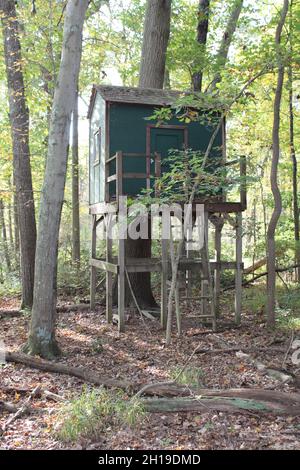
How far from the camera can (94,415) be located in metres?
5.20

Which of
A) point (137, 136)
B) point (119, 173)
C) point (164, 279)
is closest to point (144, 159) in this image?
point (137, 136)

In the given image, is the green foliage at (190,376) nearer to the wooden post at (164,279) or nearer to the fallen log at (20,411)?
the fallen log at (20,411)

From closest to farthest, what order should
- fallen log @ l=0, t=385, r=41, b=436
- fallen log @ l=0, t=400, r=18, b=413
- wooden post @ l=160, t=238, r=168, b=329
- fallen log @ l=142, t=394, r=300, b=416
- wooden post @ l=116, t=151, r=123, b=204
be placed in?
fallen log @ l=0, t=385, r=41, b=436 → fallen log @ l=142, t=394, r=300, b=416 → fallen log @ l=0, t=400, r=18, b=413 → wooden post @ l=116, t=151, r=123, b=204 → wooden post @ l=160, t=238, r=168, b=329

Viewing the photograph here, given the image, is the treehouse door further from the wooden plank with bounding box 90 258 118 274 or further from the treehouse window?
the wooden plank with bounding box 90 258 118 274

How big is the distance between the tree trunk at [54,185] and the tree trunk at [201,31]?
867cm

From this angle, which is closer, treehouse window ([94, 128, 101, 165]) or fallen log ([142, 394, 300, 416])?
fallen log ([142, 394, 300, 416])

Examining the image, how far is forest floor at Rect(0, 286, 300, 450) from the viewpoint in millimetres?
4926

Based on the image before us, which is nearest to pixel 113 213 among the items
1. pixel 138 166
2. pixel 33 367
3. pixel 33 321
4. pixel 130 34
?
pixel 138 166

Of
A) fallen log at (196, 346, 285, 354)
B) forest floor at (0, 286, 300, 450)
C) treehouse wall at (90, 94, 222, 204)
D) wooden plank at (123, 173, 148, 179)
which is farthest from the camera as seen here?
treehouse wall at (90, 94, 222, 204)

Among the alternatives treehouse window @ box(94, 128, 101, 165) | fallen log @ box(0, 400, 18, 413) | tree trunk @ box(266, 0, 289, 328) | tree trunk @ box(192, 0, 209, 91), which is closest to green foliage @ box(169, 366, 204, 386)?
fallen log @ box(0, 400, 18, 413)

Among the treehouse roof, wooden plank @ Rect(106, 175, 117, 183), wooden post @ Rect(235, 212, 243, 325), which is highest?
the treehouse roof

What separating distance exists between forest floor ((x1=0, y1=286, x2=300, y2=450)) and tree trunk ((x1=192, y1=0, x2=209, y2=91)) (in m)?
8.74

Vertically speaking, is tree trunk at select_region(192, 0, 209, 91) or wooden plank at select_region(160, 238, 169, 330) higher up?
tree trunk at select_region(192, 0, 209, 91)

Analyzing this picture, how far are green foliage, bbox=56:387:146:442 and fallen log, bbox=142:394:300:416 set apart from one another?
25 centimetres
